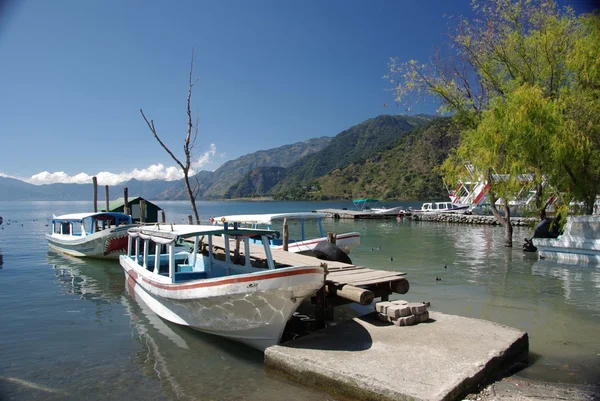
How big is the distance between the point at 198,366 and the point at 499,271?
15484 mm

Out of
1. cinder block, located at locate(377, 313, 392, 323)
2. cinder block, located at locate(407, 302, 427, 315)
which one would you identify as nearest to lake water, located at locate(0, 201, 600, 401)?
cinder block, located at locate(407, 302, 427, 315)

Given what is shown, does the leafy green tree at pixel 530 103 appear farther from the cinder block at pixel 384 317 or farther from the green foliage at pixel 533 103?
the cinder block at pixel 384 317

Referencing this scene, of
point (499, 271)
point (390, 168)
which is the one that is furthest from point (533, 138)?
point (390, 168)

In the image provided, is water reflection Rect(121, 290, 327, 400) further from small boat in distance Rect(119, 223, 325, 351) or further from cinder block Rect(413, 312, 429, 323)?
cinder block Rect(413, 312, 429, 323)

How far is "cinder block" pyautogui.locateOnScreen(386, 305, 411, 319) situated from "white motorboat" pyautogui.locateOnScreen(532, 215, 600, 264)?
14.8 m

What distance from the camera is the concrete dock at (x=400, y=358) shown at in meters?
6.65

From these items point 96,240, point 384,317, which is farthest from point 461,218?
point 384,317

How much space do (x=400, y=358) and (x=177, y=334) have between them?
620 centimetres

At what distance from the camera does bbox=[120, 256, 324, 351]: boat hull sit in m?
8.25

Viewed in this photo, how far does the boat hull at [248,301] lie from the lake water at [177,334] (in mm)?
604

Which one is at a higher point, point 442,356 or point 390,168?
point 390,168

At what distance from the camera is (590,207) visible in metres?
20.0

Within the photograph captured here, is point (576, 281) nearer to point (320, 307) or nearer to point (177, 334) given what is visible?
point (320, 307)

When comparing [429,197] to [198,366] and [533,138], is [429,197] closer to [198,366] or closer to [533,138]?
[533,138]
